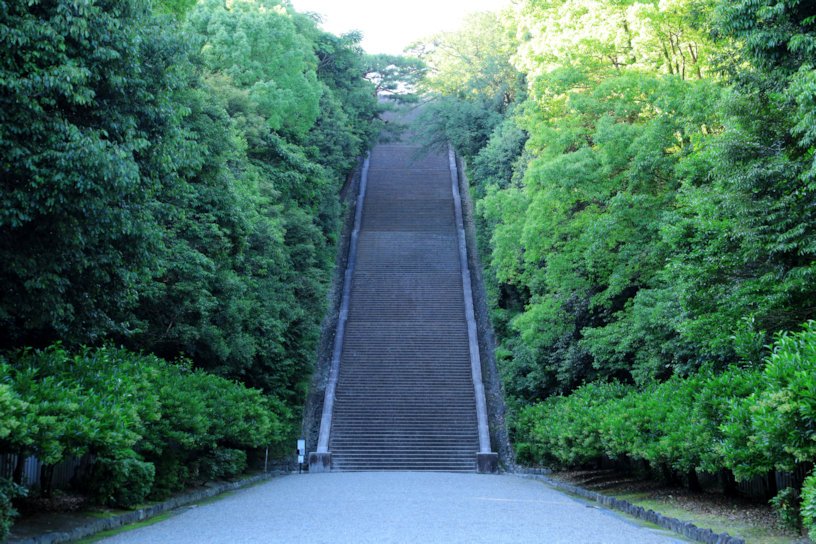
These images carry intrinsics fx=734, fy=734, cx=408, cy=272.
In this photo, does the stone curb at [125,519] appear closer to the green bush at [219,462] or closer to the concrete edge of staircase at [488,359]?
the green bush at [219,462]

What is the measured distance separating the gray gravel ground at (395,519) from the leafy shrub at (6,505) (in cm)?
128

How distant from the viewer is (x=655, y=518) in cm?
972

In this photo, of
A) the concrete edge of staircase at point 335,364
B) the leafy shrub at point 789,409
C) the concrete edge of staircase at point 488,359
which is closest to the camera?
the leafy shrub at point 789,409

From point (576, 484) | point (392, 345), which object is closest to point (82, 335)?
point (576, 484)

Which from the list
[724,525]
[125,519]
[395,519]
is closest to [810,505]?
[724,525]

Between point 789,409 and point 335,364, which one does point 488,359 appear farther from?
point 789,409

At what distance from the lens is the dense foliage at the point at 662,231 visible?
30.3 ft

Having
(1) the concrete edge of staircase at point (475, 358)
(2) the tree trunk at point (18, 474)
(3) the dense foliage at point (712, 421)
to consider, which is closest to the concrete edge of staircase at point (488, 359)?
(1) the concrete edge of staircase at point (475, 358)

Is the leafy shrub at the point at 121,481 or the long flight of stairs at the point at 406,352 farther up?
the long flight of stairs at the point at 406,352

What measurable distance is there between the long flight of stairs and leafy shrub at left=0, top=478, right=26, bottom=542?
1378 cm

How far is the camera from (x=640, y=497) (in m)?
12.0

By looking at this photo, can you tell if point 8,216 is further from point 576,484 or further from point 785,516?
point 576,484

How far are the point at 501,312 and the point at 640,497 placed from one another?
14.9m

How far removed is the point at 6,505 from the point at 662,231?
34.8 feet
